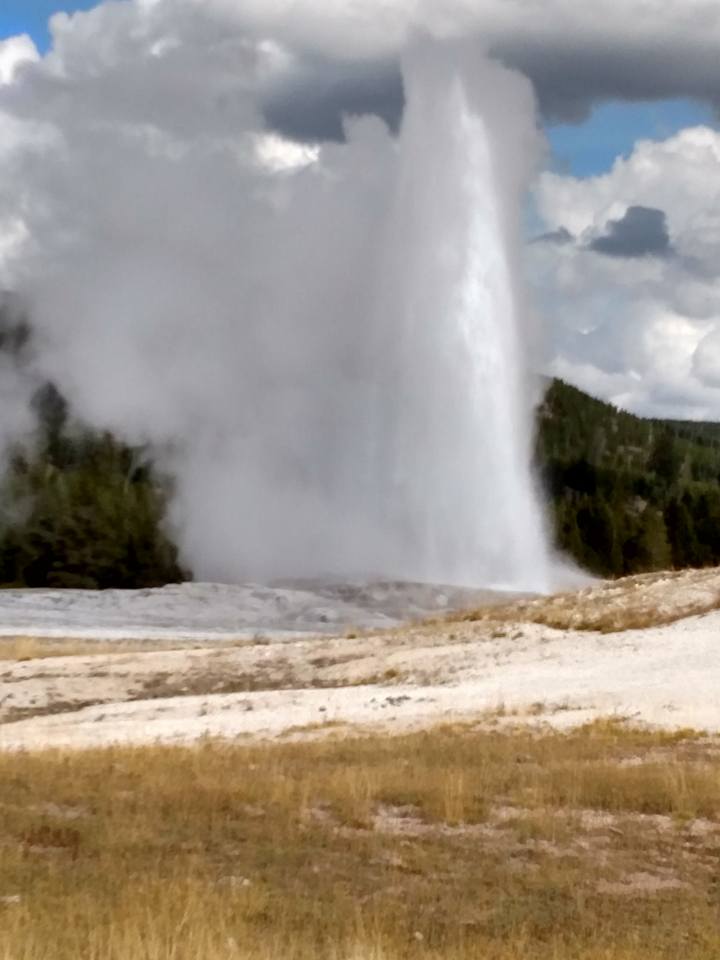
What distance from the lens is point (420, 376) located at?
52.5 m

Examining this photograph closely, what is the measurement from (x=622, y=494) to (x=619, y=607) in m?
80.5

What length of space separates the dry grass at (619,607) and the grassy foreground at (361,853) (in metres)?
16.8

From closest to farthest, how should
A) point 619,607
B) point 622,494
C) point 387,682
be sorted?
point 387,682, point 619,607, point 622,494

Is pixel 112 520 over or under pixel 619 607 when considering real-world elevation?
over

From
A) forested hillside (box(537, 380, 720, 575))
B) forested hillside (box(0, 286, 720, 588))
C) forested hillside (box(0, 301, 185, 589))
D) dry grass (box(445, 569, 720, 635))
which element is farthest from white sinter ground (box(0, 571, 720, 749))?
forested hillside (box(0, 301, 185, 589))

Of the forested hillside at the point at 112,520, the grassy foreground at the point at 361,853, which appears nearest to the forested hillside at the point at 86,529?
the forested hillside at the point at 112,520

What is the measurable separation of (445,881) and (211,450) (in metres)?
71.3

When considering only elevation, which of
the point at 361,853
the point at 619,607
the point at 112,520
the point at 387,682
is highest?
the point at 112,520

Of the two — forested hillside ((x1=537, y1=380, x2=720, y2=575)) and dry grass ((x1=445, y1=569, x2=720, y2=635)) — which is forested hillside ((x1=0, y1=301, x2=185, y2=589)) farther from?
dry grass ((x1=445, y1=569, x2=720, y2=635))

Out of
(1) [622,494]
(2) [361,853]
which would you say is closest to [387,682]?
(2) [361,853]

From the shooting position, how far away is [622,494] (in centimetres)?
11400

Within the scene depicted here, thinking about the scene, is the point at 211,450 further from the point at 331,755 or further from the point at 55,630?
the point at 331,755

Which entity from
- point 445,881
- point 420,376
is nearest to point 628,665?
point 445,881

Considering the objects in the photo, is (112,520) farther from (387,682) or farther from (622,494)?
(387,682)
